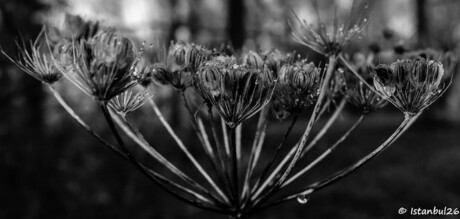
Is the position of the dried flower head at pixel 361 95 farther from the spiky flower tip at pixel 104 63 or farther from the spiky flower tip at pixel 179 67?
the spiky flower tip at pixel 104 63

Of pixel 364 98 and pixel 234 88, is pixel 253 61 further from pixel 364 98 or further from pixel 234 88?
pixel 364 98

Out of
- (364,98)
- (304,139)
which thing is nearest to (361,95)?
(364,98)

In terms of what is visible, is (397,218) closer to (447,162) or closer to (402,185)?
(402,185)

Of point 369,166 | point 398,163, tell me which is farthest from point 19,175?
point 398,163

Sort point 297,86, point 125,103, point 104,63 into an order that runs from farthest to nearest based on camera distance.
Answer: point 125,103 < point 297,86 < point 104,63

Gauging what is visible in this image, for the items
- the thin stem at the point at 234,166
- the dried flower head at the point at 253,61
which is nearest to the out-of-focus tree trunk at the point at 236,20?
the dried flower head at the point at 253,61
